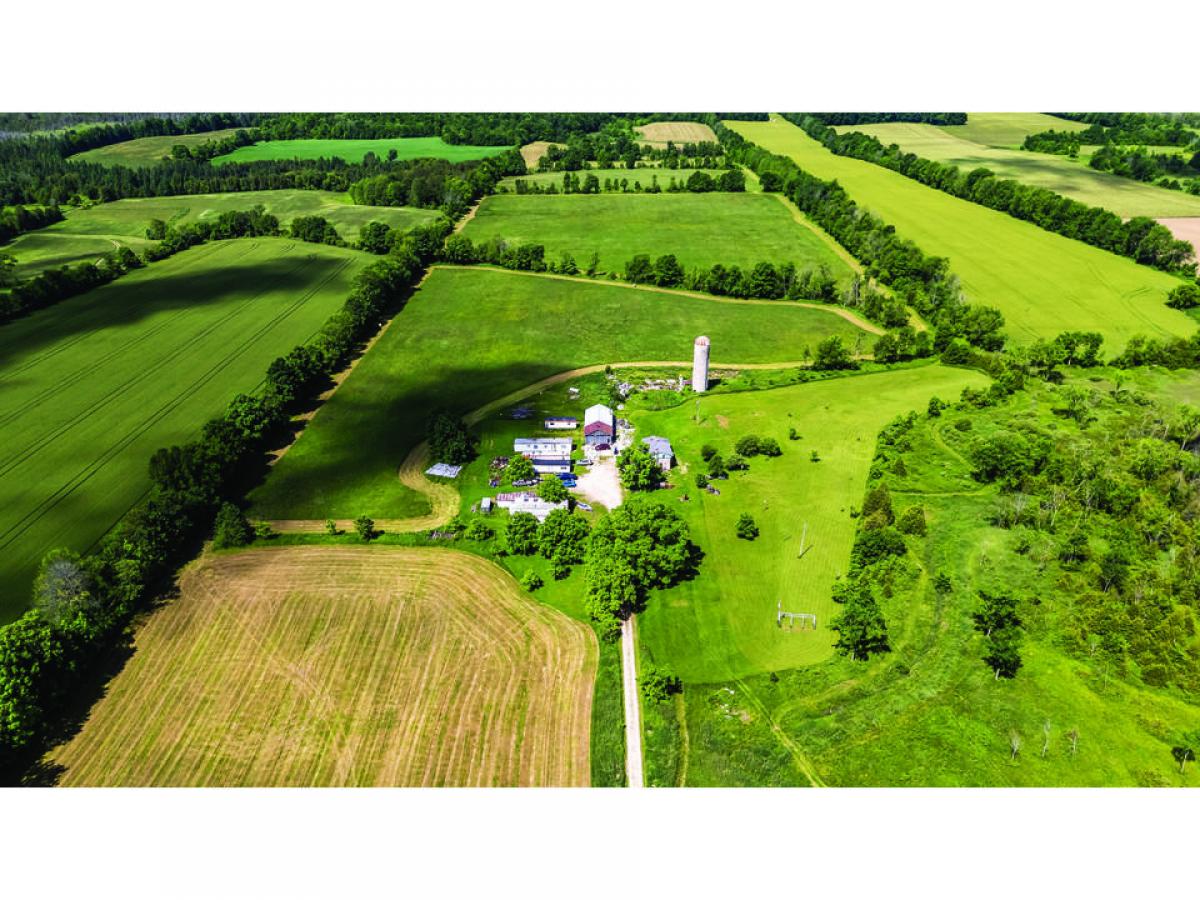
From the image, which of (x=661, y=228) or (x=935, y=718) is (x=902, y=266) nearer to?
(x=661, y=228)

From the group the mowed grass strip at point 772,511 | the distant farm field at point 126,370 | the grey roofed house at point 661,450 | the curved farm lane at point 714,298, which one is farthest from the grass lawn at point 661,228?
the grey roofed house at point 661,450

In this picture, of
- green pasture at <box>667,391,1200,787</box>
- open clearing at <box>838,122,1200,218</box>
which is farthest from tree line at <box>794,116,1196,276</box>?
green pasture at <box>667,391,1200,787</box>

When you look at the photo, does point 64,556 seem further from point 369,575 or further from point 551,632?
point 551,632

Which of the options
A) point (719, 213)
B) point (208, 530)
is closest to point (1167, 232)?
Result: point (719, 213)

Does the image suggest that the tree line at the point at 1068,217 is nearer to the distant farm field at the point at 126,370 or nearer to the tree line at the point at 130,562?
the distant farm field at the point at 126,370

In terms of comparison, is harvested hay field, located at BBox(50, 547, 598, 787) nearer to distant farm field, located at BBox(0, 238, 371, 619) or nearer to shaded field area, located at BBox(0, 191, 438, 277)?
distant farm field, located at BBox(0, 238, 371, 619)

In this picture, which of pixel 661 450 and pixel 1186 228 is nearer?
pixel 661 450

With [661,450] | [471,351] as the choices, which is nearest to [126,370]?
[471,351]
